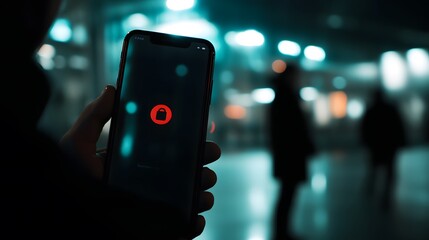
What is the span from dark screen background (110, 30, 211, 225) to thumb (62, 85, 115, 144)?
0.03m

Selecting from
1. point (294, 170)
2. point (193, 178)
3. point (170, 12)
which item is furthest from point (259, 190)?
point (193, 178)

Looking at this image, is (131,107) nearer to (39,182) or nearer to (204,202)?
(204,202)

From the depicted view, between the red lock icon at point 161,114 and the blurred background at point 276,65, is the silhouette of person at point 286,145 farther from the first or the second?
the blurred background at point 276,65

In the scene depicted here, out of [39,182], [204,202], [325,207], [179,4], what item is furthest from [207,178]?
[179,4]

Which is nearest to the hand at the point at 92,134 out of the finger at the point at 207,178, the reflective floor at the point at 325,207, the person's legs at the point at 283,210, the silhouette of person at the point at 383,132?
the finger at the point at 207,178

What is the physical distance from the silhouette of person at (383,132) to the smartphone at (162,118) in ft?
11.8

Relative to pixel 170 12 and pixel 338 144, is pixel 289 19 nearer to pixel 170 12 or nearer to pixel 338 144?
pixel 170 12

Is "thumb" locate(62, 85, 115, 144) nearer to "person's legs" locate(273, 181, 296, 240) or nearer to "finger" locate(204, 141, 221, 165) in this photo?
"finger" locate(204, 141, 221, 165)

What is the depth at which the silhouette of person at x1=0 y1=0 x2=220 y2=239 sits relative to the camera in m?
0.32

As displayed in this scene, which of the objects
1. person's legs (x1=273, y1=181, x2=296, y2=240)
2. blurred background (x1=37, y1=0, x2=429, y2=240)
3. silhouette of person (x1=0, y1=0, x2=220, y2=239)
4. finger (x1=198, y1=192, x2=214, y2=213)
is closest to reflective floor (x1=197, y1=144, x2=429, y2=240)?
Answer: blurred background (x1=37, y1=0, x2=429, y2=240)

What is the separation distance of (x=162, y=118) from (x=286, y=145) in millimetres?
2061

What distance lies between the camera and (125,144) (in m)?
0.81

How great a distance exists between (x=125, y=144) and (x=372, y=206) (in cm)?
397

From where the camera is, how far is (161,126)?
0.82m
